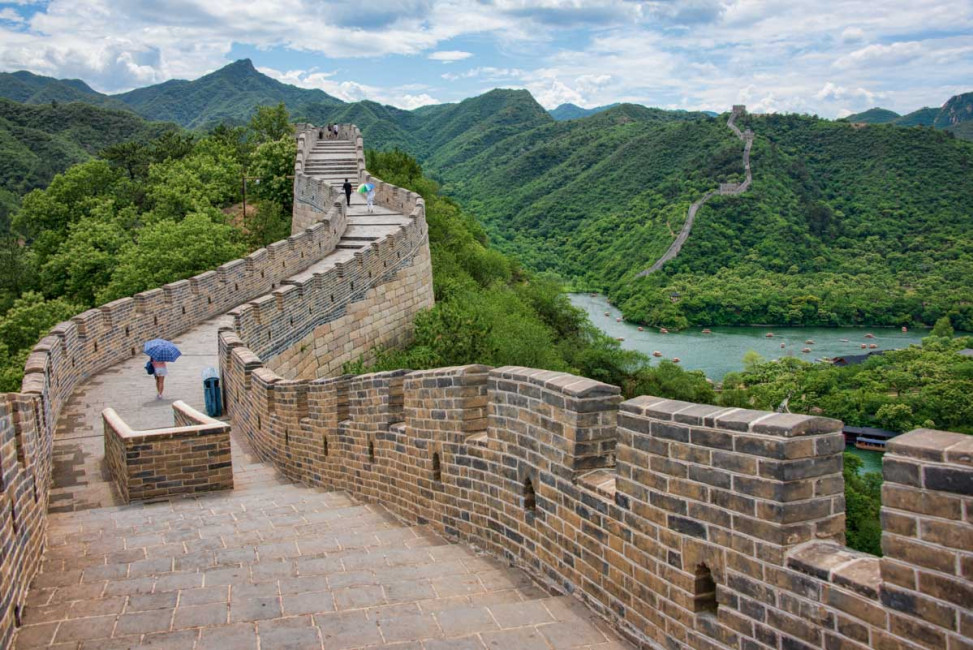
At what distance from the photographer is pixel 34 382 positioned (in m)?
Result: 9.38

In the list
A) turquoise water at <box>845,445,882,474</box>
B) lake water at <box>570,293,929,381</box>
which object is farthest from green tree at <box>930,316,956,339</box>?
turquoise water at <box>845,445,882,474</box>

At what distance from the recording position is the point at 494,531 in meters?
5.14

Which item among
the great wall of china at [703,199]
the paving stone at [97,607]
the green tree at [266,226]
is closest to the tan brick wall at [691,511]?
the paving stone at [97,607]

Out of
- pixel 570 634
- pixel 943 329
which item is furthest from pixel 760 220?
pixel 570 634

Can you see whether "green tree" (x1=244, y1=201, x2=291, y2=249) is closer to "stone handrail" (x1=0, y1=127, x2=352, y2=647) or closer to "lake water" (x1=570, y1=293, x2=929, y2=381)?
"stone handrail" (x1=0, y1=127, x2=352, y2=647)

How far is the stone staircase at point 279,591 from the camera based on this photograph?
363 cm

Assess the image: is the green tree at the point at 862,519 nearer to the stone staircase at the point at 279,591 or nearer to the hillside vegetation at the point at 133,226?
the hillside vegetation at the point at 133,226

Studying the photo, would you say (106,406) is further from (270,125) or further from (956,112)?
(956,112)

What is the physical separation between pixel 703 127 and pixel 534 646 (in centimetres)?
11296

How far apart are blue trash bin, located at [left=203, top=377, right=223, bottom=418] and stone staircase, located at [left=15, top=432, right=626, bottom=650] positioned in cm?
572

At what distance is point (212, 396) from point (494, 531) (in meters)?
7.97

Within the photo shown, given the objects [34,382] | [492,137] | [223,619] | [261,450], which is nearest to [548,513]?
[223,619]

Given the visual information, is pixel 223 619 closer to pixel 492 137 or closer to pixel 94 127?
pixel 94 127

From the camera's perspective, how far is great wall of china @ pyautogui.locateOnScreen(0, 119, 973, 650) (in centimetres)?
265
